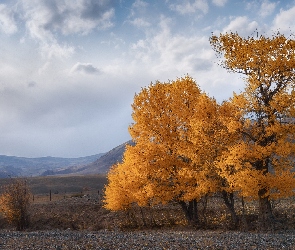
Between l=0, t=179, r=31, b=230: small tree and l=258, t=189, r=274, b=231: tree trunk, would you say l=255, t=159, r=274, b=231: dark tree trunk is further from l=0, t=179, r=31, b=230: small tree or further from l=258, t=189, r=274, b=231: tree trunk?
l=0, t=179, r=31, b=230: small tree

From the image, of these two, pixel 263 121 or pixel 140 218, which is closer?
pixel 263 121

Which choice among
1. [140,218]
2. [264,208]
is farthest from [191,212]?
[264,208]

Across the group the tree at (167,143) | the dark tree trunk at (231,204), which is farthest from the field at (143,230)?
Result: the tree at (167,143)

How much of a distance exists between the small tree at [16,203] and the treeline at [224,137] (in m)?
13.8

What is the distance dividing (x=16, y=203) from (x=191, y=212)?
67.0ft

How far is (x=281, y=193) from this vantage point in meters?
22.2

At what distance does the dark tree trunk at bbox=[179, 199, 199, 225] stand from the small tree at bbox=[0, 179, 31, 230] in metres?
18.7

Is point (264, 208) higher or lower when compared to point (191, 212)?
higher

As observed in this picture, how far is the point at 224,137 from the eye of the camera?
24.8m

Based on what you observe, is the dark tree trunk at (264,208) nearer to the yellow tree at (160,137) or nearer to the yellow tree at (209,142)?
the yellow tree at (209,142)

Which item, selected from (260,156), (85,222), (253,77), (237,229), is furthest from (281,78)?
(85,222)

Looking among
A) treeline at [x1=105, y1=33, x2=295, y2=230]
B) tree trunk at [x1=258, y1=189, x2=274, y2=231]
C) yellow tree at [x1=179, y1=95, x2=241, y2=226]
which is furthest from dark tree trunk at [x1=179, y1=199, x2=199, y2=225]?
tree trunk at [x1=258, y1=189, x2=274, y2=231]

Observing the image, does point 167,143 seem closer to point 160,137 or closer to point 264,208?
point 160,137

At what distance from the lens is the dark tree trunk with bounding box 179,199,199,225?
31.2 metres
